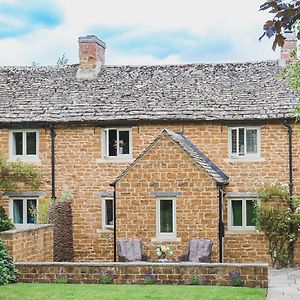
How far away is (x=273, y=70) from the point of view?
30.8m

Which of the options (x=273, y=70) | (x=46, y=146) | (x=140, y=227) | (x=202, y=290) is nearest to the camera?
(x=202, y=290)

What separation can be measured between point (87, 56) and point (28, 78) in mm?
2837

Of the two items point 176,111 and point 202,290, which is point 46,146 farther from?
point 202,290

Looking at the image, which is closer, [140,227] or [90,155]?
[140,227]

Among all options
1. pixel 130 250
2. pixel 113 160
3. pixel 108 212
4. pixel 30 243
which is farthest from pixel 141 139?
pixel 30 243

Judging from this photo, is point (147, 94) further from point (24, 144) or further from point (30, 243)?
point (30, 243)

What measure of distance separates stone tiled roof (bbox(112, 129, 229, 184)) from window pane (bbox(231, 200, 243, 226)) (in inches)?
42.7

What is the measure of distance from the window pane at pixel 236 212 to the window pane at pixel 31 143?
8278mm

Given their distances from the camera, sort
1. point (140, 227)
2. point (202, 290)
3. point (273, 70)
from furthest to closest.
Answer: point (273, 70) < point (140, 227) < point (202, 290)

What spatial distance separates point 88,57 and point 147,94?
12.6ft

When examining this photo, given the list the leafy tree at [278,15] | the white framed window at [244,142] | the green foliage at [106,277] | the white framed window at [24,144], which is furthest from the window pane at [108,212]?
the leafy tree at [278,15]

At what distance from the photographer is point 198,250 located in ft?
78.5

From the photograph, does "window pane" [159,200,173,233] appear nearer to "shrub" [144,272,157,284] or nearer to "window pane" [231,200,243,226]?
"window pane" [231,200,243,226]

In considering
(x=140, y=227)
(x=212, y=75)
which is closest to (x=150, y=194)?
(x=140, y=227)
